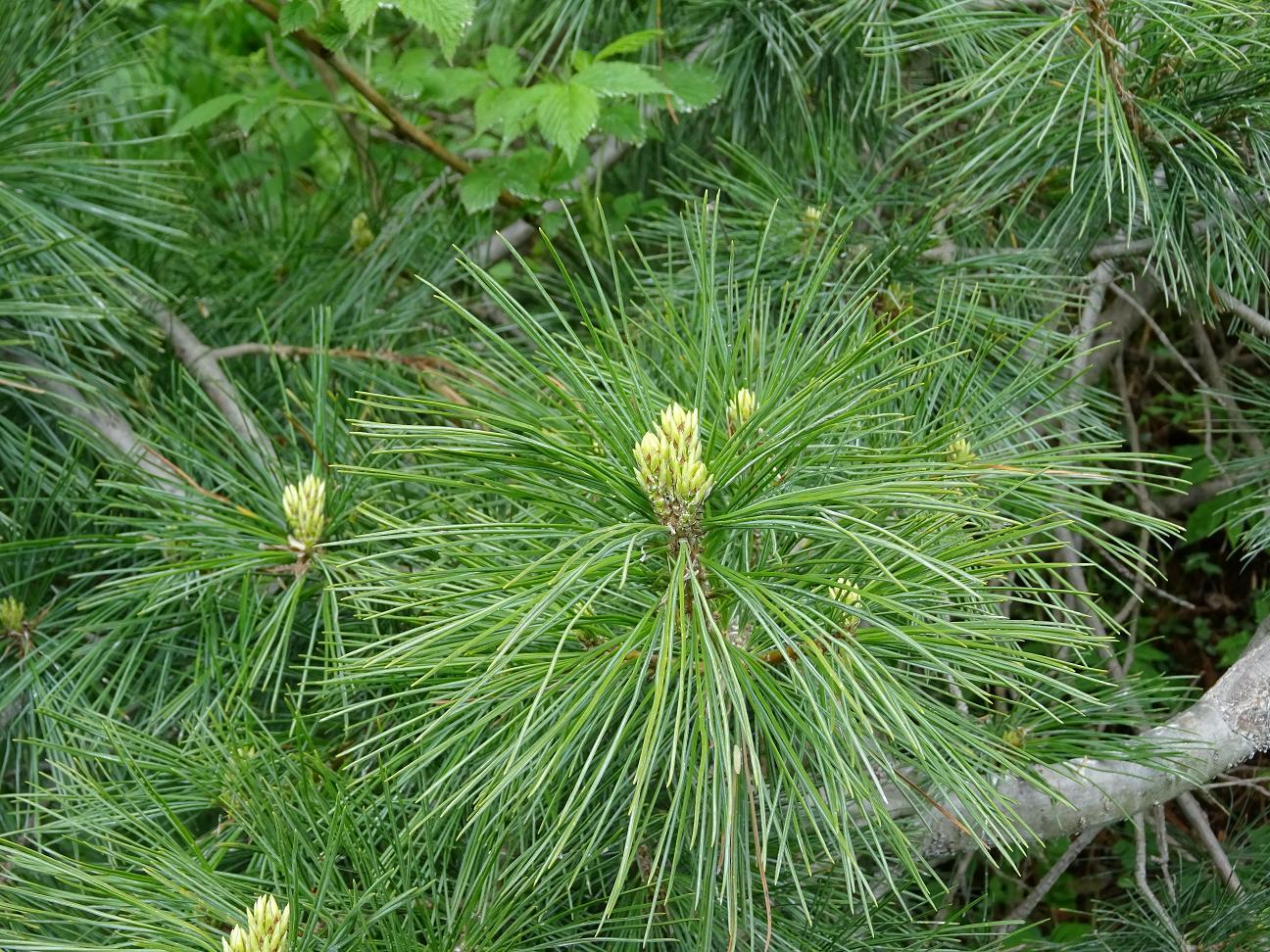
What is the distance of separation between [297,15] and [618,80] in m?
0.36

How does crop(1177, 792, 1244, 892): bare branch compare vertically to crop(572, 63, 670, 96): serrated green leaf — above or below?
below

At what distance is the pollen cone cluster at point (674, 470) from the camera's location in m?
0.67

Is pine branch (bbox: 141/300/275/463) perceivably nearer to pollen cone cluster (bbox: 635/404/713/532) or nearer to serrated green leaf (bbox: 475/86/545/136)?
serrated green leaf (bbox: 475/86/545/136)

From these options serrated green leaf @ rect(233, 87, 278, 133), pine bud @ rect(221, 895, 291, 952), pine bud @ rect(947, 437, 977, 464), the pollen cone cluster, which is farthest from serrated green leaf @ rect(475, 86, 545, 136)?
pine bud @ rect(221, 895, 291, 952)

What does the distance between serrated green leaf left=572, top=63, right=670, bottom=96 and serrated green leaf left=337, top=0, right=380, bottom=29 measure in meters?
0.27

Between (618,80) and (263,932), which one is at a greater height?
(618,80)

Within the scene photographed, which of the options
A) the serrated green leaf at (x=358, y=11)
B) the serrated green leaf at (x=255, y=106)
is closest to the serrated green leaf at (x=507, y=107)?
the serrated green leaf at (x=358, y=11)

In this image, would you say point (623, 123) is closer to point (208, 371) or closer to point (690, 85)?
point (690, 85)

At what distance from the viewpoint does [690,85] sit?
151 cm

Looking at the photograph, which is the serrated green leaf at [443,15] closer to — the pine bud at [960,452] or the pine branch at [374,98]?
the pine branch at [374,98]

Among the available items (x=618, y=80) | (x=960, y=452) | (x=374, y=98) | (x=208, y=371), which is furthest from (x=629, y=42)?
(x=960, y=452)

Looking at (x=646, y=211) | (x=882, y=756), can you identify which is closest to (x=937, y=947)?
(x=882, y=756)

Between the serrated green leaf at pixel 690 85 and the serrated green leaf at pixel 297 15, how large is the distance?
Answer: 43 cm

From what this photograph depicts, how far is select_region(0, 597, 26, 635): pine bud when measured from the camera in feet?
3.73
